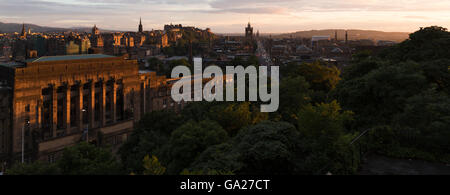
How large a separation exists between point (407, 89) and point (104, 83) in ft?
145

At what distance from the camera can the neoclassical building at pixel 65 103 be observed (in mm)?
46656

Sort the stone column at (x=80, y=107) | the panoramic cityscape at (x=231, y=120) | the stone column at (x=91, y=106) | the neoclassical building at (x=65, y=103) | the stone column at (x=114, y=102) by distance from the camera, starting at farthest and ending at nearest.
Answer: the stone column at (x=114, y=102)
the stone column at (x=91, y=106)
the stone column at (x=80, y=107)
the neoclassical building at (x=65, y=103)
the panoramic cityscape at (x=231, y=120)

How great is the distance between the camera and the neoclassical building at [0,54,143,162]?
46.7 m

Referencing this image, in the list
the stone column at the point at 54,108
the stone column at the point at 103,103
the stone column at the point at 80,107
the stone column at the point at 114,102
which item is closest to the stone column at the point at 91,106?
the stone column at the point at 80,107

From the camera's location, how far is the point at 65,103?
53.2 meters

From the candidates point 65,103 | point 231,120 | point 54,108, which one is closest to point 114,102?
point 65,103

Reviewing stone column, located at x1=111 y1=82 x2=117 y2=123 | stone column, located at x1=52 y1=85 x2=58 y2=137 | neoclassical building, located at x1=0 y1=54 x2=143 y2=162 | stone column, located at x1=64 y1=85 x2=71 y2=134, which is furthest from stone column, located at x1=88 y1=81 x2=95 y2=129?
stone column, located at x1=52 y1=85 x2=58 y2=137

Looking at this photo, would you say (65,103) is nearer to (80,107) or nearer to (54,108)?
(54,108)

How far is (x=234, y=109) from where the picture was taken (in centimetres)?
3875

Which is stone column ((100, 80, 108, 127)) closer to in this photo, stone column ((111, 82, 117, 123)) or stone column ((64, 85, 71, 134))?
stone column ((111, 82, 117, 123))

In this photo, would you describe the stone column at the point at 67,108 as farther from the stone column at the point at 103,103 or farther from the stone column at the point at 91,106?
the stone column at the point at 103,103

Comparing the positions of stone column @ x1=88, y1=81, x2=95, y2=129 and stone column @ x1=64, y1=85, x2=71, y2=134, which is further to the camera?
stone column @ x1=88, y1=81, x2=95, y2=129

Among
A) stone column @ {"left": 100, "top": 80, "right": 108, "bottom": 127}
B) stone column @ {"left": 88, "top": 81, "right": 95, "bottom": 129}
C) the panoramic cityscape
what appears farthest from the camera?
stone column @ {"left": 100, "top": 80, "right": 108, "bottom": 127}
